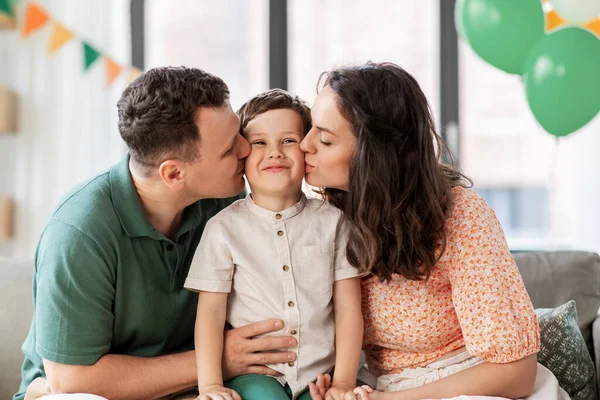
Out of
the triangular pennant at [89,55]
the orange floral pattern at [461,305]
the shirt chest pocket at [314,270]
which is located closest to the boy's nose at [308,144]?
the shirt chest pocket at [314,270]

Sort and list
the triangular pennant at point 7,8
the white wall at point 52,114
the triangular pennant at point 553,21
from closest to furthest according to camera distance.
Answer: the triangular pennant at point 553,21, the triangular pennant at point 7,8, the white wall at point 52,114

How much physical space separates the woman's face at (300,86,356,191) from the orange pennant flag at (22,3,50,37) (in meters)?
2.85

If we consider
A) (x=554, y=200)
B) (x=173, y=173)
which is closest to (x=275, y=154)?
(x=173, y=173)

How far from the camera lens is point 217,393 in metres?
1.64

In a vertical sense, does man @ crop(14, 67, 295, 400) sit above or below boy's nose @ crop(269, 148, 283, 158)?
below

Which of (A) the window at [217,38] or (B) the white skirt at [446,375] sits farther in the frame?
(A) the window at [217,38]

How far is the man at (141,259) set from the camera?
1.70m

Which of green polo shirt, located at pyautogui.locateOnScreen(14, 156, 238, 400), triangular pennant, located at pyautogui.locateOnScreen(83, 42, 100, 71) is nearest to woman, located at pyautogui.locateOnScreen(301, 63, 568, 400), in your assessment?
green polo shirt, located at pyautogui.locateOnScreen(14, 156, 238, 400)

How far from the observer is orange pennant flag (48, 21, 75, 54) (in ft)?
13.5

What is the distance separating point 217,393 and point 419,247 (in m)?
0.56

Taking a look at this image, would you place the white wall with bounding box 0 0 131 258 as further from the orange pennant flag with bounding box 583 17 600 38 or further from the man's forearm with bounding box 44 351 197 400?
the man's forearm with bounding box 44 351 197 400

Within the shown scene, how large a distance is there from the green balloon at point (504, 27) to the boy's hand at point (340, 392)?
2109 mm

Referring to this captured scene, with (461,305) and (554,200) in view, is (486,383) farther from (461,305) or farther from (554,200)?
(554,200)

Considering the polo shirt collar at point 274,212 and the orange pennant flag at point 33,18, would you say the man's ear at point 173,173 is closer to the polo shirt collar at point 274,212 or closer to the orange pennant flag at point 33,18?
the polo shirt collar at point 274,212
